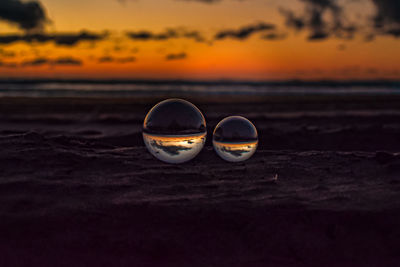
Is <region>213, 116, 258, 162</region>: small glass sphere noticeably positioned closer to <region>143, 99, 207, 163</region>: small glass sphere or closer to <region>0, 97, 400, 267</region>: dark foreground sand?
<region>0, 97, 400, 267</region>: dark foreground sand

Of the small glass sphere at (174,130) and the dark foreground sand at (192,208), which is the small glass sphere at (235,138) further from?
the small glass sphere at (174,130)

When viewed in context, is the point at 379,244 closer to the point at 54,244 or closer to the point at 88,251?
the point at 88,251

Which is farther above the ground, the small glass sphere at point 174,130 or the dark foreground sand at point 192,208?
the small glass sphere at point 174,130

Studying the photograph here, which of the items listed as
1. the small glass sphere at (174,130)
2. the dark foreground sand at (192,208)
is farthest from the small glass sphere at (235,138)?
the small glass sphere at (174,130)

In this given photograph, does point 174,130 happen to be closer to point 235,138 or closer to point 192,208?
point 235,138

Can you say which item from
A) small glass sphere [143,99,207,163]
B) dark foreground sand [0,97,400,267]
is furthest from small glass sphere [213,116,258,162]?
small glass sphere [143,99,207,163]

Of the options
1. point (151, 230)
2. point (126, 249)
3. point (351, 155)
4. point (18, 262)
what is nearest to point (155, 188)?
point (151, 230)
